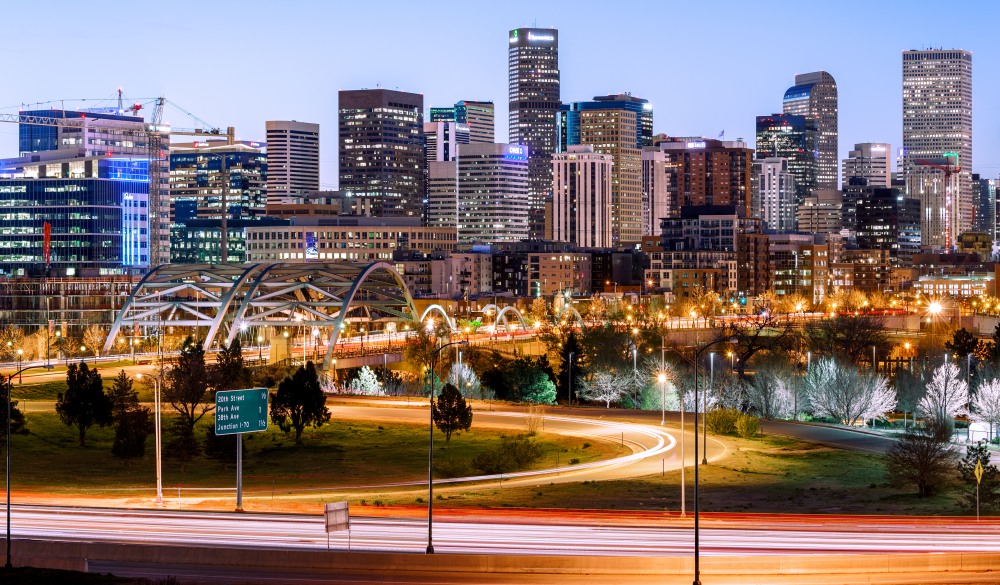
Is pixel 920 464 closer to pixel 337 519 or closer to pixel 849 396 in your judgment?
pixel 337 519

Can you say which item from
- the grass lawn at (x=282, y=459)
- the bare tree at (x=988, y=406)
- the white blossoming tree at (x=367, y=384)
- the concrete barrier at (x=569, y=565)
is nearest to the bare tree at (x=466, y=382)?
the white blossoming tree at (x=367, y=384)

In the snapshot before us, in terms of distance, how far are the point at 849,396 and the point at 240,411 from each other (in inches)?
2154

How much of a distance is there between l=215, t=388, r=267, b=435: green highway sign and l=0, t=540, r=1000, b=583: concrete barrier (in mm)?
14046

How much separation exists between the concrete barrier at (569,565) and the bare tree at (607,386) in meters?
71.9

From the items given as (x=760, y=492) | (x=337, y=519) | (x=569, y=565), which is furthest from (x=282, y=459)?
(x=569, y=565)

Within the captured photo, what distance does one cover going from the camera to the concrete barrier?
38.4 meters

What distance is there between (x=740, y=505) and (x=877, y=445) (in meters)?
23.0

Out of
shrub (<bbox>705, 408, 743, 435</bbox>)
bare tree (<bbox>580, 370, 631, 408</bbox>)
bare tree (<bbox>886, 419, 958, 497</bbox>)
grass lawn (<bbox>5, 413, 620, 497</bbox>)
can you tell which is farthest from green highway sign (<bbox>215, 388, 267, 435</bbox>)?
bare tree (<bbox>580, 370, 631, 408</bbox>)

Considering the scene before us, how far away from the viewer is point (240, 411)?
54188mm

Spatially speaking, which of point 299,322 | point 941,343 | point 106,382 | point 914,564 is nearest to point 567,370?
point 299,322

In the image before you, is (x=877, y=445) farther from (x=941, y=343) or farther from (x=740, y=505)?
(x=941, y=343)

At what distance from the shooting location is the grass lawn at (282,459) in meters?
63.3

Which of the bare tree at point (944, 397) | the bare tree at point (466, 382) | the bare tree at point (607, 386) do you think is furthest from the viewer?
the bare tree at point (607, 386)

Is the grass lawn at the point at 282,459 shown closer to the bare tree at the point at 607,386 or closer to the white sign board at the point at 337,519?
the white sign board at the point at 337,519
